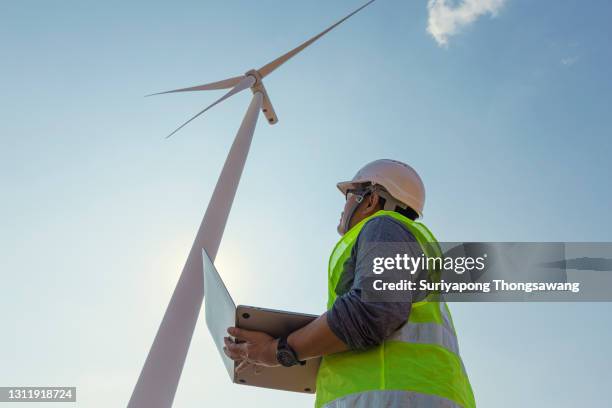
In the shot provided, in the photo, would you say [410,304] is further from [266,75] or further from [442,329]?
[266,75]

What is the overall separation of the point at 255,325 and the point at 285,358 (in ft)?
1.07

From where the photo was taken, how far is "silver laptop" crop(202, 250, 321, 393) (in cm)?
363

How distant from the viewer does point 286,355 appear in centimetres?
351

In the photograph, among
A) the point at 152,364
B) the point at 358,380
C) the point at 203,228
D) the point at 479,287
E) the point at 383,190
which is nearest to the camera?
the point at 358,380

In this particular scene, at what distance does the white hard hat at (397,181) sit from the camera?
192 inches

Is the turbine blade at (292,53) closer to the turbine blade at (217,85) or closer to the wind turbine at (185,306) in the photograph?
the turbine blade at (217,85)

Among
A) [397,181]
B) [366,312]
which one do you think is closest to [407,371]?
[366,312]

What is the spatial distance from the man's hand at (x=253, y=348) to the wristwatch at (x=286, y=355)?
4 centimetres

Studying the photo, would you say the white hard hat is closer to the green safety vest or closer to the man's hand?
the green safety vest

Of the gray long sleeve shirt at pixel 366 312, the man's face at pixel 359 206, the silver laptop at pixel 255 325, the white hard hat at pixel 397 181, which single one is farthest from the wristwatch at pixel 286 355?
the white hard hat at pixel 397 181

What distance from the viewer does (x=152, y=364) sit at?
7.12 meters

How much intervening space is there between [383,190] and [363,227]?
1.19 meters

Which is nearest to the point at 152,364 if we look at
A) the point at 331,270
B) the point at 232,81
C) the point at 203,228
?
the point at 203,228

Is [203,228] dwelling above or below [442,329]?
above
